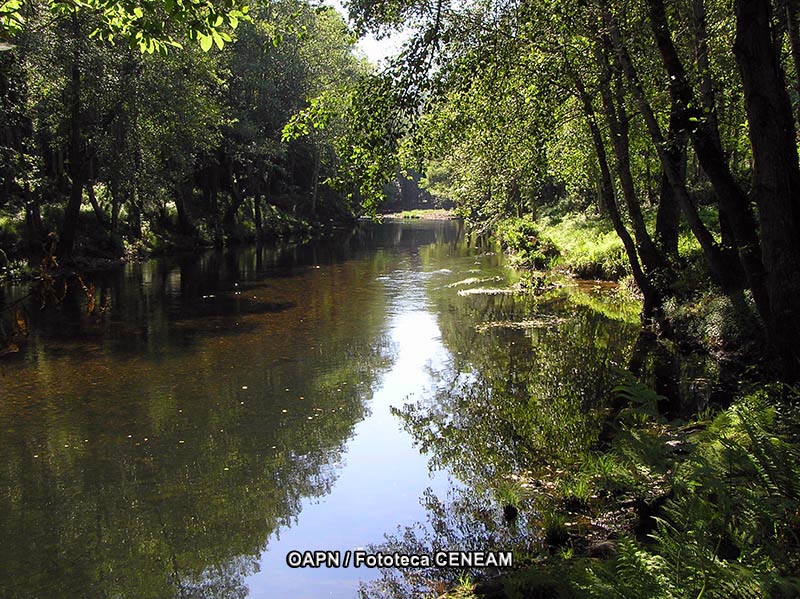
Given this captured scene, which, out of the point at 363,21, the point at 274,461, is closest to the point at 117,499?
the point at 274,461

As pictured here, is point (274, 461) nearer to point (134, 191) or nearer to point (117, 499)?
point (117, 499)

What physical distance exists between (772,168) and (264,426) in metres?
7.67

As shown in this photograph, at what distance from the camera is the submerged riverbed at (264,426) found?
6816 mm

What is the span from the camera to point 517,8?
35.6 feet

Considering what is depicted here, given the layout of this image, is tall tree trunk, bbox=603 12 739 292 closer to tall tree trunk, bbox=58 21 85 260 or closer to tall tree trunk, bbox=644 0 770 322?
tall tree trunk, bbox=644 0 770 322

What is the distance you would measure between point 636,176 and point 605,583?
27.1 metres

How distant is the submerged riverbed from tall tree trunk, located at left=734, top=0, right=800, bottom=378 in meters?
2.99

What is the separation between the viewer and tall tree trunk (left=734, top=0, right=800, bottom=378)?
7.23 metres

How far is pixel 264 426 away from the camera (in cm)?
1026

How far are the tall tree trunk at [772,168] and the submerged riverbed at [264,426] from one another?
9.82ft

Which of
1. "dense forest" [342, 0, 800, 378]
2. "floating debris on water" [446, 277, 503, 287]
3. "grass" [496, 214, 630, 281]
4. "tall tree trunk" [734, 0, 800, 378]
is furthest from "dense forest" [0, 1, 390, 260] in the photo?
"grass" [496, 214, 630, 281]

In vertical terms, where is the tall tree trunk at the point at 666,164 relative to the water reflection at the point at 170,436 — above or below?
above

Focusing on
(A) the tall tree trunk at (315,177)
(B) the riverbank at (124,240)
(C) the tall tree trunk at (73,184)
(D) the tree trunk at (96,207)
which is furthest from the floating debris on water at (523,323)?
(A) the tall tree trunk at (315,177)

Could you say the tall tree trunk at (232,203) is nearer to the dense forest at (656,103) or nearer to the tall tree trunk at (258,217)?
the tall tree trunk at (258,217)
